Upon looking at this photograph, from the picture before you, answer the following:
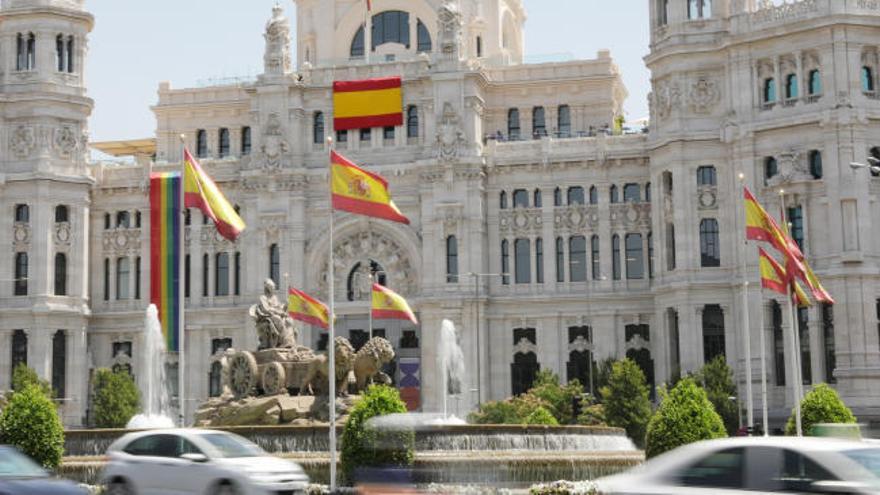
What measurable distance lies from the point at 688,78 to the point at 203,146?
3594 centimetres

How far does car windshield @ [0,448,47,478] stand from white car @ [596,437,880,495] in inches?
398

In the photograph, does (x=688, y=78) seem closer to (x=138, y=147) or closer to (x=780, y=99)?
(x=780, y=99)

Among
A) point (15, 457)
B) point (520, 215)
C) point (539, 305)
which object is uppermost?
point (520, 215)

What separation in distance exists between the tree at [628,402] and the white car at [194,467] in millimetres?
47545

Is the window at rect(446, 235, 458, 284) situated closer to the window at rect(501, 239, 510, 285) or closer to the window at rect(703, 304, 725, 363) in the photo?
the window at rect(501, 239, 510, 285)

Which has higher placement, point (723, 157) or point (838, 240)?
point (723, 157)

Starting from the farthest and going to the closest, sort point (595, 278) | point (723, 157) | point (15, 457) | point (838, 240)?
point (595, 278)
point (723, 157)
point (838, 240)
point (15, 457)

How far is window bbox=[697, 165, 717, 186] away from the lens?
82312 mm

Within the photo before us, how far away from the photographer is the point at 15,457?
25.1 meters

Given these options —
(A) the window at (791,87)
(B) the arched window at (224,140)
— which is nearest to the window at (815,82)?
(A) the window at (791,87)

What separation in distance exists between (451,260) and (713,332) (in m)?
17.3

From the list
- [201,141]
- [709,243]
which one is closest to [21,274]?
[201,141]

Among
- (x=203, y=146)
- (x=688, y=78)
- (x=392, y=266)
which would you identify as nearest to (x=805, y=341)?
(x=688, y=78)

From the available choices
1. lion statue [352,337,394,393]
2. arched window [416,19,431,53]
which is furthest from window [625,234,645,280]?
lion statue [352,337,394,393]
